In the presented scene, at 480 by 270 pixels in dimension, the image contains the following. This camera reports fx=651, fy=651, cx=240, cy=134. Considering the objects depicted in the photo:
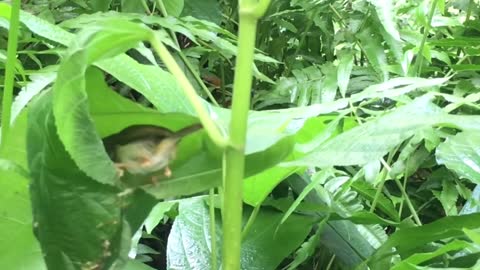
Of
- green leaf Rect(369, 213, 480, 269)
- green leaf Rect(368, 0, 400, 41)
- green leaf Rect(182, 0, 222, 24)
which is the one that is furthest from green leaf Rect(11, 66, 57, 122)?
green leaf Rect(182, 0, 222, 24)

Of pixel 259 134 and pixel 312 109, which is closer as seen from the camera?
pixel 259 134

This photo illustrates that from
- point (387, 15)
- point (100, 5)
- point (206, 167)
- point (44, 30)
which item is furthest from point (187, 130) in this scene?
point (100, 5)

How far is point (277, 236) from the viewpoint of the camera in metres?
0.42

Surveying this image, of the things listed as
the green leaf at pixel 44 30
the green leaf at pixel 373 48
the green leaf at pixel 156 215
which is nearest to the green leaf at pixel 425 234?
the green leaf at pixel 156 215

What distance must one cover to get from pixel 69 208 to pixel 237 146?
0.06m

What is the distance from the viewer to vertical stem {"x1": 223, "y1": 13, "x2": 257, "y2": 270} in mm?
219

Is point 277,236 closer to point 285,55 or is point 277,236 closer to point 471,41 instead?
point 471,41

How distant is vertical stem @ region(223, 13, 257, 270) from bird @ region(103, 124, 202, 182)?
3 cm

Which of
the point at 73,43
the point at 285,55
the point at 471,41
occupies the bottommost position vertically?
the point at 285,55

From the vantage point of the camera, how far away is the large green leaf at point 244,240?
39 cm

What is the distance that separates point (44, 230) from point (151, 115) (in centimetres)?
6

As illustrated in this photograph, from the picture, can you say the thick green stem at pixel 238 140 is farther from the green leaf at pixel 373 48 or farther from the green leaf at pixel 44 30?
the green leaf at pixel 373 48

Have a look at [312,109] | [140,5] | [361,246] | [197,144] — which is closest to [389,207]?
[361,246]

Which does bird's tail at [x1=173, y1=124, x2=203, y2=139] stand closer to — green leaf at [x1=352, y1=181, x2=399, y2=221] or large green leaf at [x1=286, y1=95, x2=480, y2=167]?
large green leaf at [x1=286, y1=95, x2=480, y2=167]
